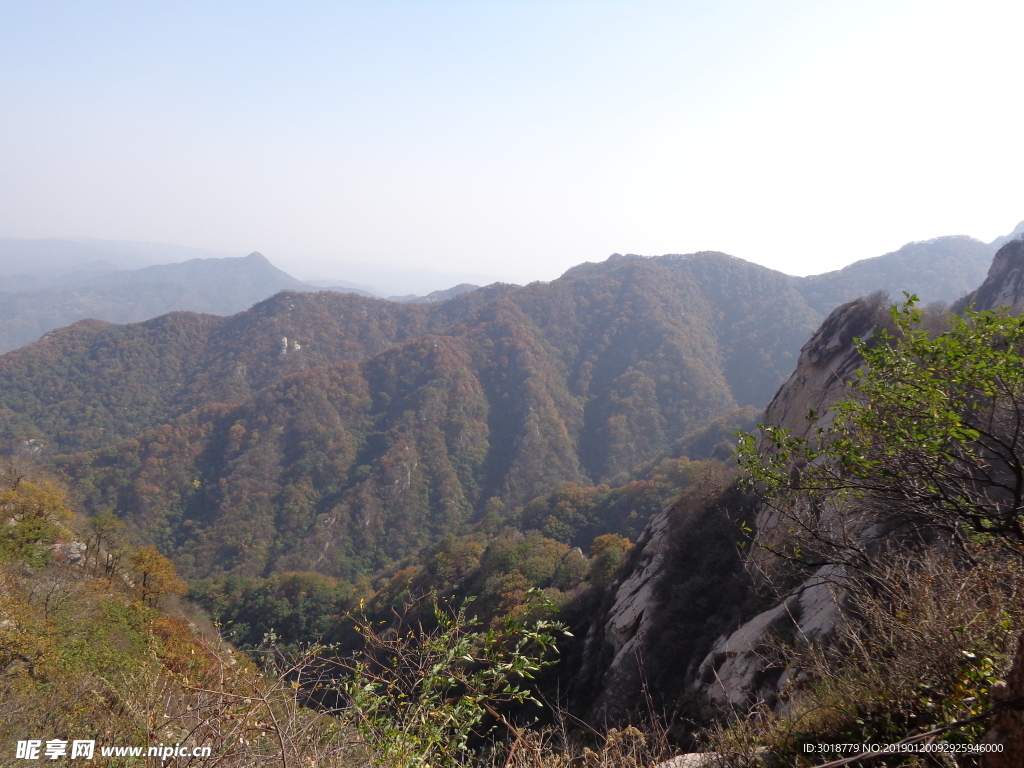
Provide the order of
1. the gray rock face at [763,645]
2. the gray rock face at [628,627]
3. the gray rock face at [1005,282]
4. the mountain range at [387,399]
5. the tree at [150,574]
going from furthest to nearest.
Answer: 1. the mountain range at [387,399]
2. the gray rock face at [1005,282]
3. the tree at [150,574]
4. the gray rock face at [628,627]
5. the gray rock face at [763,645]

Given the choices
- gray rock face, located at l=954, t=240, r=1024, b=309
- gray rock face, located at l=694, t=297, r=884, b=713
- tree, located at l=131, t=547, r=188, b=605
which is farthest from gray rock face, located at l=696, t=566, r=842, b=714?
gray rock face, located at l=954, t=240, r=1024, b=309

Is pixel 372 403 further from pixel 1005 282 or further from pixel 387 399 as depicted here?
pixel 1005 282

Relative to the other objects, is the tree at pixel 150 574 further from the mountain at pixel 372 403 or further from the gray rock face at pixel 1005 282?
the gray rock face at pixel 1005 282

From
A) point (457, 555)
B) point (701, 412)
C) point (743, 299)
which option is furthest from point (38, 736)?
point (743, 299)

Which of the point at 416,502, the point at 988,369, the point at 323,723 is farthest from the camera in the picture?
the point at 416,502

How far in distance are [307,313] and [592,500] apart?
370ft

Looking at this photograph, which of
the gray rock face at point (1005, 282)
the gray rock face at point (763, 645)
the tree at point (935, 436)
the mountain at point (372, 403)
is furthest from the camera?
the mountain at point (372, 403)

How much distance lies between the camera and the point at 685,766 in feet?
16.5

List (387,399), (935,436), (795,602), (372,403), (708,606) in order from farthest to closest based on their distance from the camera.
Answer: (387,399) → (372,403) → (708,606) → (795,602) → (935,436)

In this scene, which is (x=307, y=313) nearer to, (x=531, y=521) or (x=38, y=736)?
(x=531, y=521)

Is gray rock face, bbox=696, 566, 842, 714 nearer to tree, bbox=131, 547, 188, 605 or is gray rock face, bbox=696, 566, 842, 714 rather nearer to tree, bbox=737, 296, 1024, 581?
tree, bbox=737, 296, 1024, 581

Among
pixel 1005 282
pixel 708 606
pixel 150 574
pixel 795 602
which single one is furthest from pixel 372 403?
pixel 795 602

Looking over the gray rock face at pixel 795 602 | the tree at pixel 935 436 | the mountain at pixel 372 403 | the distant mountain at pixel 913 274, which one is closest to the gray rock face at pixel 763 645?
the gray rock face at pixel 795 602

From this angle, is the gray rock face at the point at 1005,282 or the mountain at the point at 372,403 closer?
the gray rock face at the point at 1005,282
